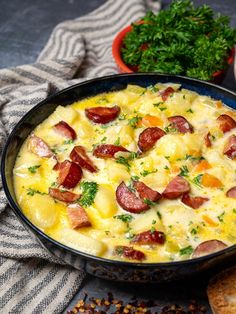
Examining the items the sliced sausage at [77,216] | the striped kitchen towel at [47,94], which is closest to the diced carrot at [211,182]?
the sliced sausage at [77,216]

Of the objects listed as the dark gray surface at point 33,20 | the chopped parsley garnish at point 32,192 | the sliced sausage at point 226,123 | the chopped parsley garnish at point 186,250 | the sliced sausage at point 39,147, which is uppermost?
the sliced sausage at point 226,123

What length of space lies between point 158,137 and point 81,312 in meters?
1.48

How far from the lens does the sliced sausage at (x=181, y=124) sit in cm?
501

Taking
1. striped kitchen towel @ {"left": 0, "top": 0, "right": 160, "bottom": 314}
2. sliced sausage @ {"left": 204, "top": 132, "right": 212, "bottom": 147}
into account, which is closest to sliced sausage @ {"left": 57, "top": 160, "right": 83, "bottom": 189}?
striped kitchen towel @ {"left": 0, "top": 0, "right": 160, "bottom": 314}

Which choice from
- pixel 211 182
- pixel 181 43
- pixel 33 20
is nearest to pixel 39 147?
pixel 211 182

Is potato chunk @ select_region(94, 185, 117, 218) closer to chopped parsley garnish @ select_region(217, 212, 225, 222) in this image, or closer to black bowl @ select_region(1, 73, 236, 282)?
black bowl @ select_region(1, 73, 236, 282)

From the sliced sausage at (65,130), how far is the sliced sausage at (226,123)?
1.21 m

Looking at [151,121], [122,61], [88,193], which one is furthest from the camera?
[122,61]

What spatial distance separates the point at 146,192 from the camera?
4.45m

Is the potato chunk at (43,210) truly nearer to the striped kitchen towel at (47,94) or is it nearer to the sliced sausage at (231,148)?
the striped kitchen towel at (47,94)

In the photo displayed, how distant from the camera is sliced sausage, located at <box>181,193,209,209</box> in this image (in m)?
4.39

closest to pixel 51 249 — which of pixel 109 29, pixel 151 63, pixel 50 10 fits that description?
pixel 151 63

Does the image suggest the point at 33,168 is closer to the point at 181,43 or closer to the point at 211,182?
the point at 211,182

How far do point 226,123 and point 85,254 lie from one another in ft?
5.77
